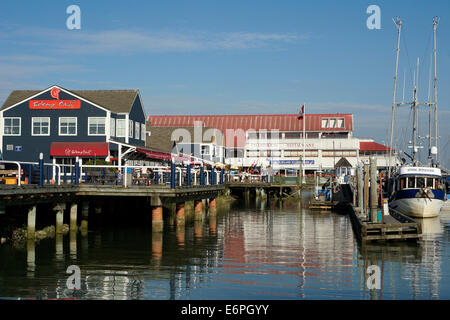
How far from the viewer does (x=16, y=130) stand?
Answer: 139 ft

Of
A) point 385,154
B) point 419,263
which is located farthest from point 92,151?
point 385,154

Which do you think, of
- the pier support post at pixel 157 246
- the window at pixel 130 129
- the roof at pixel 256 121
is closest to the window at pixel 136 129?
the window at pixel 130 129

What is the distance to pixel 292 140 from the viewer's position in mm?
104750

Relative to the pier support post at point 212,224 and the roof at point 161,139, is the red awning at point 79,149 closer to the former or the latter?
the pier support post at point 212,224

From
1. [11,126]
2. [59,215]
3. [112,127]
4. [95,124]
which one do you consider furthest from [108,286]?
[11,126]

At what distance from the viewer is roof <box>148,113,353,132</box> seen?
105 metres

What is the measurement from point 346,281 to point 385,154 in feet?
313

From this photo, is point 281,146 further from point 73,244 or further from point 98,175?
point 73,244

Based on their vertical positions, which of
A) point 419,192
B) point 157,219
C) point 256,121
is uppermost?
point 256,121

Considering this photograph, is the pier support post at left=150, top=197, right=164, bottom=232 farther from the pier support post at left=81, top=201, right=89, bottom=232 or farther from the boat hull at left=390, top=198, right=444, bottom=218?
the boat hull at left=390, top=198, right=444, bottom=218

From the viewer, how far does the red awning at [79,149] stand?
41.0 metres

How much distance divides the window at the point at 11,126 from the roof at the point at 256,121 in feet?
211

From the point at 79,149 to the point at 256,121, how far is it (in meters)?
69.1
